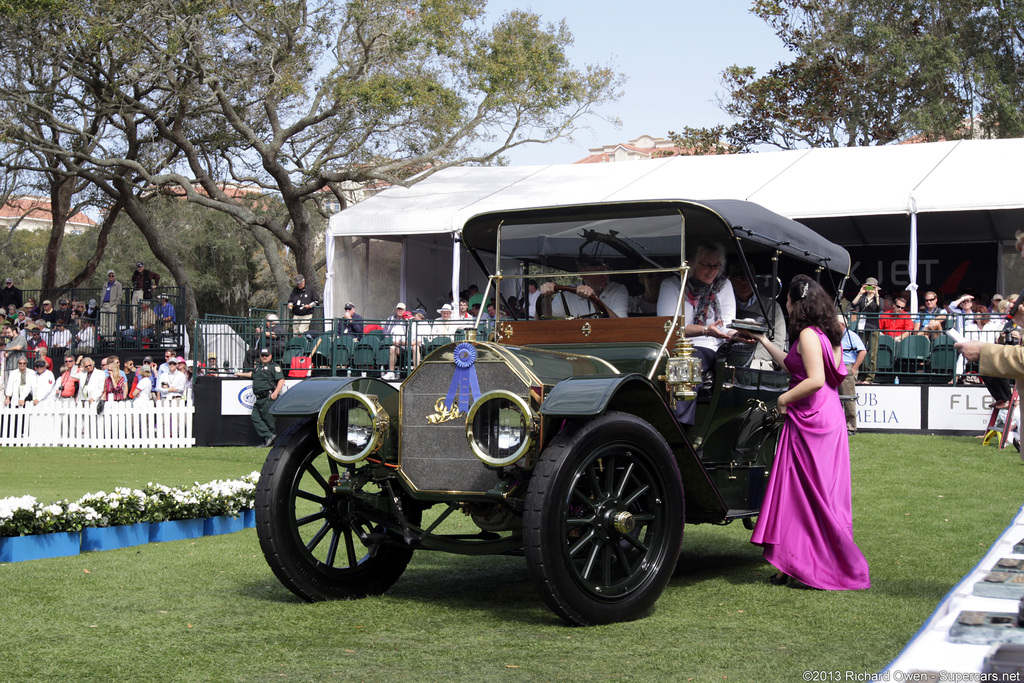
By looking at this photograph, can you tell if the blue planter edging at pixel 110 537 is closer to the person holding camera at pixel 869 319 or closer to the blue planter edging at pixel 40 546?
the blue planter edging at pixel 40 546

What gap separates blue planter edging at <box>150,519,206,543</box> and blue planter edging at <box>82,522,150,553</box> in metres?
0.07

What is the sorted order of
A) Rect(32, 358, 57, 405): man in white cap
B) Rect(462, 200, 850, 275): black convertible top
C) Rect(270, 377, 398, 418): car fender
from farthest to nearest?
Rect(32, 358, 57, 405): man in white cap → Rect(462, 200, 850, 275): black convertible top → Rect(270, 377, 398, 418): car fender

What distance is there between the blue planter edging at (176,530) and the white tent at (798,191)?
10.9 metres

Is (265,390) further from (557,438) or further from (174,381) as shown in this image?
(557,438)

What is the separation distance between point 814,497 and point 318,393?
9.87ft

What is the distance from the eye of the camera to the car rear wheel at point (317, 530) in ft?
18.6

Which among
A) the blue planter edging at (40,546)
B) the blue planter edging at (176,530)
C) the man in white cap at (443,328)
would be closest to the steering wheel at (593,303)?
the blue planter edging at (176,530)

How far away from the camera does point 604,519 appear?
527 cm

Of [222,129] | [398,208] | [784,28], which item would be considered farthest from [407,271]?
[784,28]

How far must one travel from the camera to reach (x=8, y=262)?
194 ft

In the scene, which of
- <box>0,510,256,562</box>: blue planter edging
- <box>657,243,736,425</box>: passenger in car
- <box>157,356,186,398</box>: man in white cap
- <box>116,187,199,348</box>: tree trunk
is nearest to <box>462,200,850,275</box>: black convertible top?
<box>657,243,736,425</box>: passenger in car

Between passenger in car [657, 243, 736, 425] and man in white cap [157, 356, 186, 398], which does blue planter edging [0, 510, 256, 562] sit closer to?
passenger in car [657, 243, 736, 425]

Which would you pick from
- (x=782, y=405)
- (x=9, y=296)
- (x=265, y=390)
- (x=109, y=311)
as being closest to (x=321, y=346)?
(x=265, y=390)

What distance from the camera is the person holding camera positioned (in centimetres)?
1630
